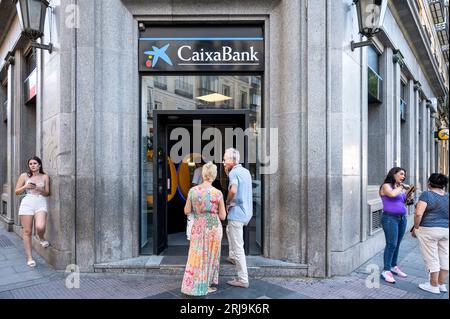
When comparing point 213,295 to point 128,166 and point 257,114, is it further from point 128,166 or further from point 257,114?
point 257,114

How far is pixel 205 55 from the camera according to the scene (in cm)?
556

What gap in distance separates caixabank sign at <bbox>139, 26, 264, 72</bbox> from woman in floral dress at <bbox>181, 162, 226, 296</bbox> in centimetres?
241

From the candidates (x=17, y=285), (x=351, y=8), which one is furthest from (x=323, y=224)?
(x=17, y=285)

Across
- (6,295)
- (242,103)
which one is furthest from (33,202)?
(242,103)

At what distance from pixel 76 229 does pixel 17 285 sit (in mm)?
1106

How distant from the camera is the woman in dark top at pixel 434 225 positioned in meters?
4.20

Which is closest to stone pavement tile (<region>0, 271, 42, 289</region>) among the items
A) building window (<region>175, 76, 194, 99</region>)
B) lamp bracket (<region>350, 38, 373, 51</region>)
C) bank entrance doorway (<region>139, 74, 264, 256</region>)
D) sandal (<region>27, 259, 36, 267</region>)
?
sandal (<region>27, 259, 36, 267</region>)

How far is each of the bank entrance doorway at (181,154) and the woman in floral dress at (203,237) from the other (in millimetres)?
1563

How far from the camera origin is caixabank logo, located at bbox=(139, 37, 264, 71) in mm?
5559

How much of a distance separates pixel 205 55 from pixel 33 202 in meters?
4.14

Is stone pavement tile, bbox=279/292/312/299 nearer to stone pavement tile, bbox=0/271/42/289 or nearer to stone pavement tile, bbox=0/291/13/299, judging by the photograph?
stone pavement tile, bbox=0/291/13/299

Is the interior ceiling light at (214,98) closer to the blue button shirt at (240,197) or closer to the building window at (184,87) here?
the building window at (184,87)

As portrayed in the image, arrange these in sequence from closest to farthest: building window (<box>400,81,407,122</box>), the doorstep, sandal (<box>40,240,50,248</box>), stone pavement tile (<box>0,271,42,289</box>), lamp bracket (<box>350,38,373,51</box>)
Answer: stone pavement tile (<box>0,271,42,289</box>) → the doorstep → lamp bracket (<box>350,38,373,51</box>) → sandal (<box>40,240,50,248</box>) → building window (<box>400,81,407,122</box>)

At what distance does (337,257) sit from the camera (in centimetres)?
508
